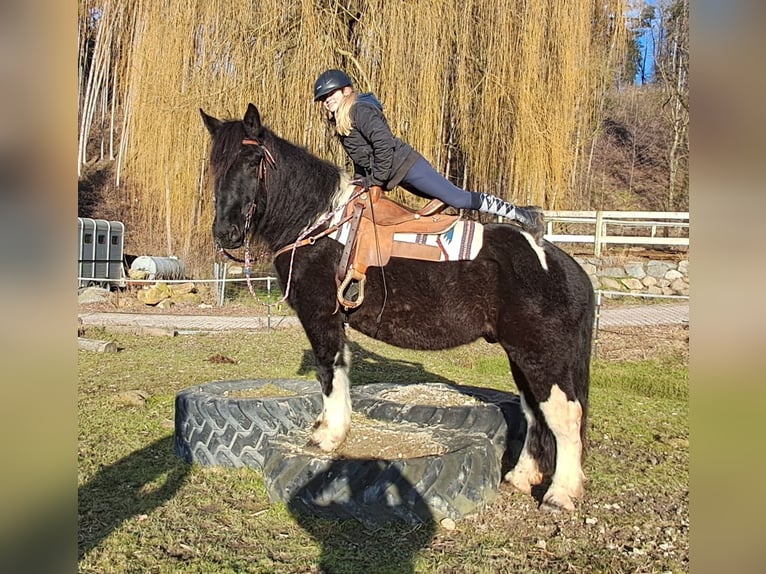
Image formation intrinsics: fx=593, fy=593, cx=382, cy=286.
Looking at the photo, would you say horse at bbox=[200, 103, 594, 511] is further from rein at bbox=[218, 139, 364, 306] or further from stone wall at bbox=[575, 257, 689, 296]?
stone wall at bbox=[575, 257, 689, 296]

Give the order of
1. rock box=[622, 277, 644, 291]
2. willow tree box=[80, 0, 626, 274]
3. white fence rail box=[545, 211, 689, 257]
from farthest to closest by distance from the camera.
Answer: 1. rock box=[622, 277, 644, 291]
2. white fence rail box=[545, 211, 689, 257]
3. willow tree box=[80, 0, 626, 274]

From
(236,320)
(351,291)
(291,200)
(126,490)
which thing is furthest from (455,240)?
(236,320)

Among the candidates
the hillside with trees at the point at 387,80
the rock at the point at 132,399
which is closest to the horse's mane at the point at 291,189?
the rock at the point at 132,399

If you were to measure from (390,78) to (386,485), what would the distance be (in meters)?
8.43

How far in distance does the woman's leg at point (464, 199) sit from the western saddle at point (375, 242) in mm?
202

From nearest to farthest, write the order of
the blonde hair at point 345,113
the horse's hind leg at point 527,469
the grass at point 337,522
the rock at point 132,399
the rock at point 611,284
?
the grass at point 337,522
the blonde hair at point 345,113
the horse's hind leg at point 527,469
the rock at point 132,399
the rock at point 611,284

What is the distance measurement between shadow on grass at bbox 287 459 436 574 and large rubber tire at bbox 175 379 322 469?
0.87 meters

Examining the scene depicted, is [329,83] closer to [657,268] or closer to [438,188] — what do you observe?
[438,188]

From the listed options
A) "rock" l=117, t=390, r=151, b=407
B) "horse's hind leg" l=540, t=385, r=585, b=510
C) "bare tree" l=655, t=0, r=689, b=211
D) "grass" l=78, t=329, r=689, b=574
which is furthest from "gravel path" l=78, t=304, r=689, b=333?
"bare tree" l=655, t=0, r=689, b=211

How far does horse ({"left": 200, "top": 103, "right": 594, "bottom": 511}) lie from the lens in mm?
3641

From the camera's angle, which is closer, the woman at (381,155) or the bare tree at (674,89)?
the woman at (381,155)

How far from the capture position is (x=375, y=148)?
385 cm

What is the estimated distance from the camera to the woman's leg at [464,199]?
3.95 meters

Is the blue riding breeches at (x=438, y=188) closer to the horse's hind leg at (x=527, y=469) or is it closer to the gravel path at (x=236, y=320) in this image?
the horse's hind leg at (x=527, y=469)
